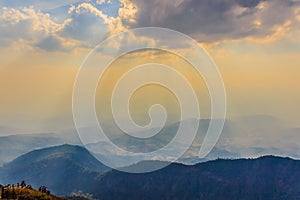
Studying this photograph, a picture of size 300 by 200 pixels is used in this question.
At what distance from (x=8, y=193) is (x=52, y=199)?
1361 centimetres

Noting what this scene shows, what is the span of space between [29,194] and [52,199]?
742 cm

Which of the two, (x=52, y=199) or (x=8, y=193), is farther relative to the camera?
(x=52, y=199)

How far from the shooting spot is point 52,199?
124500mm

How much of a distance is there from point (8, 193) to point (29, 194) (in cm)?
622

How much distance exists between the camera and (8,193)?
376 ft

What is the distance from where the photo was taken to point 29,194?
391 ft
